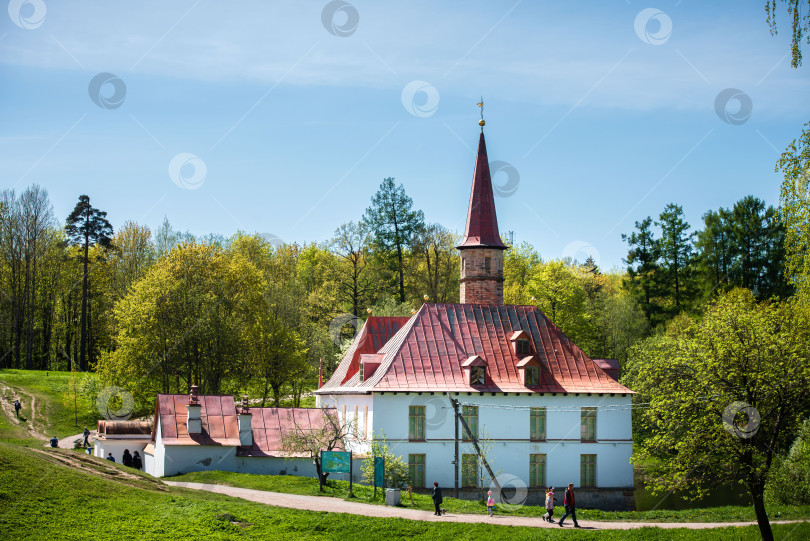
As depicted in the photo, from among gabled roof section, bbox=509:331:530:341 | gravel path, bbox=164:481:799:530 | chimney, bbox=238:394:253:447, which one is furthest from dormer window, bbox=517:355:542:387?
chimney, bbox=238:394:253:447

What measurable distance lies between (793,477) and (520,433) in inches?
445

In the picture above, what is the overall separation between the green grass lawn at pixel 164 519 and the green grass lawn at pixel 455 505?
3.47 meters

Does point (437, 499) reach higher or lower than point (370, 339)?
lower

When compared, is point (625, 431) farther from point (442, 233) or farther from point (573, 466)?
point (442, 233)

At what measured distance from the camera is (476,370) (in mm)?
38594

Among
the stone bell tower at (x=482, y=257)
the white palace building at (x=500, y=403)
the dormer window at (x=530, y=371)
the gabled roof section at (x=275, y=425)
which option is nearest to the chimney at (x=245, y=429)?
the gabled roof section at (x=275, y=425)

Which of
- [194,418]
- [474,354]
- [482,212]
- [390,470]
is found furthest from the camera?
[482,212]

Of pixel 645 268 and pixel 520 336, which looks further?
pixel 645 268

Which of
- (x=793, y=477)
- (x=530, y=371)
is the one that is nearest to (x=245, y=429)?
(x=530, y=371)

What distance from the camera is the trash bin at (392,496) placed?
2997cm

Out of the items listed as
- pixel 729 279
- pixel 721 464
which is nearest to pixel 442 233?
pixel 729 279

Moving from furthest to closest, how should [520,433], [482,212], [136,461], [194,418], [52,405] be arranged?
[52,405] < [482,212] < [136,461] < [520,433] < [194,418]

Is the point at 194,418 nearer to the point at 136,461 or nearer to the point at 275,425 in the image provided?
the point at 136,461

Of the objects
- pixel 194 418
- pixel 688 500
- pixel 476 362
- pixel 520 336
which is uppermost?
pixel 520 336
